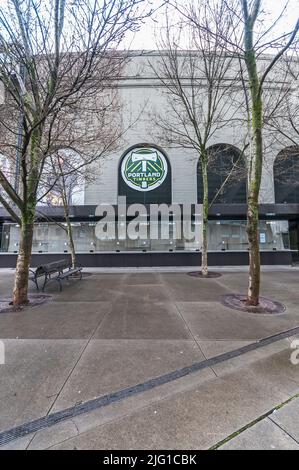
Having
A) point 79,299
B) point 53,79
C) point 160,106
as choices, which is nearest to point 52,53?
point 53,79

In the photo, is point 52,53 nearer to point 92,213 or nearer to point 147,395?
point 147,395

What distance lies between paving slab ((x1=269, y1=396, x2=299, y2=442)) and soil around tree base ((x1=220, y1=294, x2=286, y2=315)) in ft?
11.1

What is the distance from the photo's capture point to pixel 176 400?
8.42ft

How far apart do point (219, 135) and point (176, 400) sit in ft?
60.7

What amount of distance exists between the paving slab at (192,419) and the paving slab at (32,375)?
2.27ft

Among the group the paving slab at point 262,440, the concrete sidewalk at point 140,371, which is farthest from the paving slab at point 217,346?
the paving slab at point 262,440

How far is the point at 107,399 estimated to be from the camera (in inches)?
102

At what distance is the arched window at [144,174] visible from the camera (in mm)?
17422

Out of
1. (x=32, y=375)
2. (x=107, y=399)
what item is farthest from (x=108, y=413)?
(x=32, y=375)

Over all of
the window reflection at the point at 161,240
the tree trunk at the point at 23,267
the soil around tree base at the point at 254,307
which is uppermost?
the window reflection at the point at 161,240

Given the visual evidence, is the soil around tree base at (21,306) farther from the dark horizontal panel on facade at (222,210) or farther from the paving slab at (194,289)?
the dark horizontal panel on facade at (222,210)

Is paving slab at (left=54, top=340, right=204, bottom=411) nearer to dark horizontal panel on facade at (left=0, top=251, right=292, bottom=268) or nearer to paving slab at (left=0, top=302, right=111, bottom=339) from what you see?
paving slab at (left=0, top=302, right=111, bottom=339)

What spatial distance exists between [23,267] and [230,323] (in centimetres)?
549

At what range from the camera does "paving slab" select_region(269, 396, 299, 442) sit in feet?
7.04
